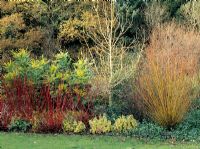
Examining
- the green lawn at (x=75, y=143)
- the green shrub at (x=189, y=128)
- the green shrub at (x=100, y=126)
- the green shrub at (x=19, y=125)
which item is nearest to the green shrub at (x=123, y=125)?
the green shrub at (x=100, y=126)

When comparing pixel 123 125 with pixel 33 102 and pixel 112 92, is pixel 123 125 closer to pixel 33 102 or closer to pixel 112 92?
pixel 33 102

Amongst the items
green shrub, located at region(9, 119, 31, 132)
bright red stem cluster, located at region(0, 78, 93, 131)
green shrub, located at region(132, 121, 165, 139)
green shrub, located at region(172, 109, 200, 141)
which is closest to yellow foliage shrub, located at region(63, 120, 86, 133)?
bright red stem cluster, located at region(0, 78, 93, 131)

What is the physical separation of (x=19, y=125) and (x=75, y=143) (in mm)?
3891

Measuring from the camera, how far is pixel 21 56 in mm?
18141

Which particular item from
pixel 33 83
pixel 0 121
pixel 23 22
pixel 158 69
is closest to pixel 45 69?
pixel 33 83

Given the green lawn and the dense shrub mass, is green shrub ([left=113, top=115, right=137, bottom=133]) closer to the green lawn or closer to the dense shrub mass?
the dense shrub mass

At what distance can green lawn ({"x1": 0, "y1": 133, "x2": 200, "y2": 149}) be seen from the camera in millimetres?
12578

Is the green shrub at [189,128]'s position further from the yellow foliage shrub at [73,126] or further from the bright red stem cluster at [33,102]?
the bright red stem cluster at [33,102]

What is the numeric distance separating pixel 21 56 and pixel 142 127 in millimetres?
5637

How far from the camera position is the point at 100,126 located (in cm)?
1546

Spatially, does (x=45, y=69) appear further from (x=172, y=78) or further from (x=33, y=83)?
(x=172, y=78)

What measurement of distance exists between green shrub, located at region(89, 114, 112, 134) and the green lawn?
837 millimetres

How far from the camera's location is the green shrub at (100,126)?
15.5 metres

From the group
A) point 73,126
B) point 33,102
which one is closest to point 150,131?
point 73,126
